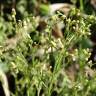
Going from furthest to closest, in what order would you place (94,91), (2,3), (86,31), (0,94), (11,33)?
(2,3), (11,33), (0,94), (94,91), (86,31)

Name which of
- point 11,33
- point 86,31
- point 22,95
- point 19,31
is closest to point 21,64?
point 19,31

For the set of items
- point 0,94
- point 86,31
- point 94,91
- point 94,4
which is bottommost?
point 0,94

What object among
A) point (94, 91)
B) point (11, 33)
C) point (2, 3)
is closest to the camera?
point (94, 91)

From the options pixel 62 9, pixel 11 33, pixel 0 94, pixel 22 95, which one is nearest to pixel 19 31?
pixel 22 95

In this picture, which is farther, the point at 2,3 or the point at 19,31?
the point at 2,3

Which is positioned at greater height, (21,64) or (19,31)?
(19,31)

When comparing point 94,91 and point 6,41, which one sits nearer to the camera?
point 94,91

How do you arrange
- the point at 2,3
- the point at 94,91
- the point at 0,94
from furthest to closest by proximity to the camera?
the point at 2,3 → the point at 0,94 → the point at 94,91

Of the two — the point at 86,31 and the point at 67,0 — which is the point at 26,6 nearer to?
the point at 67,0

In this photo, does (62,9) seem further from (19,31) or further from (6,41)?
(19,31)
